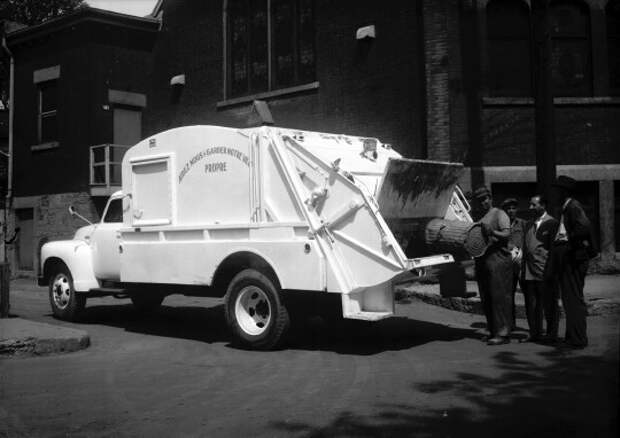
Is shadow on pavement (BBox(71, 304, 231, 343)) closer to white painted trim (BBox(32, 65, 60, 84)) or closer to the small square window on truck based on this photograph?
the small square window on truck

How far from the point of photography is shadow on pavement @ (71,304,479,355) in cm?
825

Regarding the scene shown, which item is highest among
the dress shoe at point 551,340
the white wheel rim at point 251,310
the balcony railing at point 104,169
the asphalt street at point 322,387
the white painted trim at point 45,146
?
the white painted trim at point 45,146

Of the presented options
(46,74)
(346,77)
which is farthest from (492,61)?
(46,74)

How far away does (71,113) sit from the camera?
2150 centimetres

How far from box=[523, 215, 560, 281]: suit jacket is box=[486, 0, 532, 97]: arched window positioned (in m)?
6.83

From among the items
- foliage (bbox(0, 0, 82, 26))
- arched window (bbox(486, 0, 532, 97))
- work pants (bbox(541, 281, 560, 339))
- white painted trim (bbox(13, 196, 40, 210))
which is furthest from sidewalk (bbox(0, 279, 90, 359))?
foliage (bbox(0, 0, 82, 26))

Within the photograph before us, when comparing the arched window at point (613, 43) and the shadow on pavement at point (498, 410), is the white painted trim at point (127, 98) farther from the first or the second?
the shadow on pavement at point (498, 410)

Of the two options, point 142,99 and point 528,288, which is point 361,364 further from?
point 142,99

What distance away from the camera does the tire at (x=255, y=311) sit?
7.71 meters

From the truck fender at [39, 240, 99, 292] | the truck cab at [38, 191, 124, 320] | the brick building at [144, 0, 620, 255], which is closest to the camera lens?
the truck cab at [38, 191, 124, 320]

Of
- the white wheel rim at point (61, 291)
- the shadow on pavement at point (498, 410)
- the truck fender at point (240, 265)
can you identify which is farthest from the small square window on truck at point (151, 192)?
the shadow on pavement at point (498, 410)

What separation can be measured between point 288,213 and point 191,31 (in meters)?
12.7

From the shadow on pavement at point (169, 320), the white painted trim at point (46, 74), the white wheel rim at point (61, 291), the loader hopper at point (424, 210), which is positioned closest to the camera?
the loader hopper at point (424, 210)

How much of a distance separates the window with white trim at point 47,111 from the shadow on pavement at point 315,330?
38.9 ft
